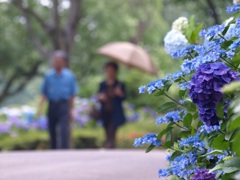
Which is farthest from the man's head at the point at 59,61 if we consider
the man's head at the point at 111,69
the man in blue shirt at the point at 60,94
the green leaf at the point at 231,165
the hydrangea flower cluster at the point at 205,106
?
the green leaf at the point at 231,165

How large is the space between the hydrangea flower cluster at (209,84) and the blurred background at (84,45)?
5.49 metres

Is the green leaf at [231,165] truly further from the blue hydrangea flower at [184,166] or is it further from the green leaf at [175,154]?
the green leaf at [175,154]

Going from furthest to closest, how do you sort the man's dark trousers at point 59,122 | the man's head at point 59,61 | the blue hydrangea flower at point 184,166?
1. the man's dark trousers at point 59,122
2. the man's head at point 59,61
3. the blue hydrangea flower at point 184,166

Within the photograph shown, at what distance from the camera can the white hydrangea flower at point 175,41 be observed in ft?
12.9

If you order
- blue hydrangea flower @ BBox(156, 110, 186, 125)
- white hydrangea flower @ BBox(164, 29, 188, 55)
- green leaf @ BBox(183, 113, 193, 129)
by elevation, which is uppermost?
white hydrangea flower @ BBox(164, 29, 188, 55)

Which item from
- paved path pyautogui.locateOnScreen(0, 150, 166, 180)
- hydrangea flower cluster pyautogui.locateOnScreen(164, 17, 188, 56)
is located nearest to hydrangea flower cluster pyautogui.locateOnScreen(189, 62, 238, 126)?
hydrangea flower cluster pyautogui.locateOnScreen(164, 17, 188, 56)

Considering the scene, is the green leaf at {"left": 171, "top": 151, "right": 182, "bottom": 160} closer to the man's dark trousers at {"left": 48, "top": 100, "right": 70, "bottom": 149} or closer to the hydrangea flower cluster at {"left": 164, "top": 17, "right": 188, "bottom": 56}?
the hydrangea flower cluster at {"left": 164, "top": 17, "right": 188, "bottom": 56}

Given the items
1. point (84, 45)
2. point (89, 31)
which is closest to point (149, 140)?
point (89, 31)

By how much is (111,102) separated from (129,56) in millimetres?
3621

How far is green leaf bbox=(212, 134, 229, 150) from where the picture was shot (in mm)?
2721

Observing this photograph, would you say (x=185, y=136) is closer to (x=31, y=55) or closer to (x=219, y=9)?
(x=219, y=9)

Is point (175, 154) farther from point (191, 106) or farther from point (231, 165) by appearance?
point (231, 165)

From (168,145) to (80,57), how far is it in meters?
21.4

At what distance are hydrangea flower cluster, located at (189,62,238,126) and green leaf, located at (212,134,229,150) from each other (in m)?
0.11
